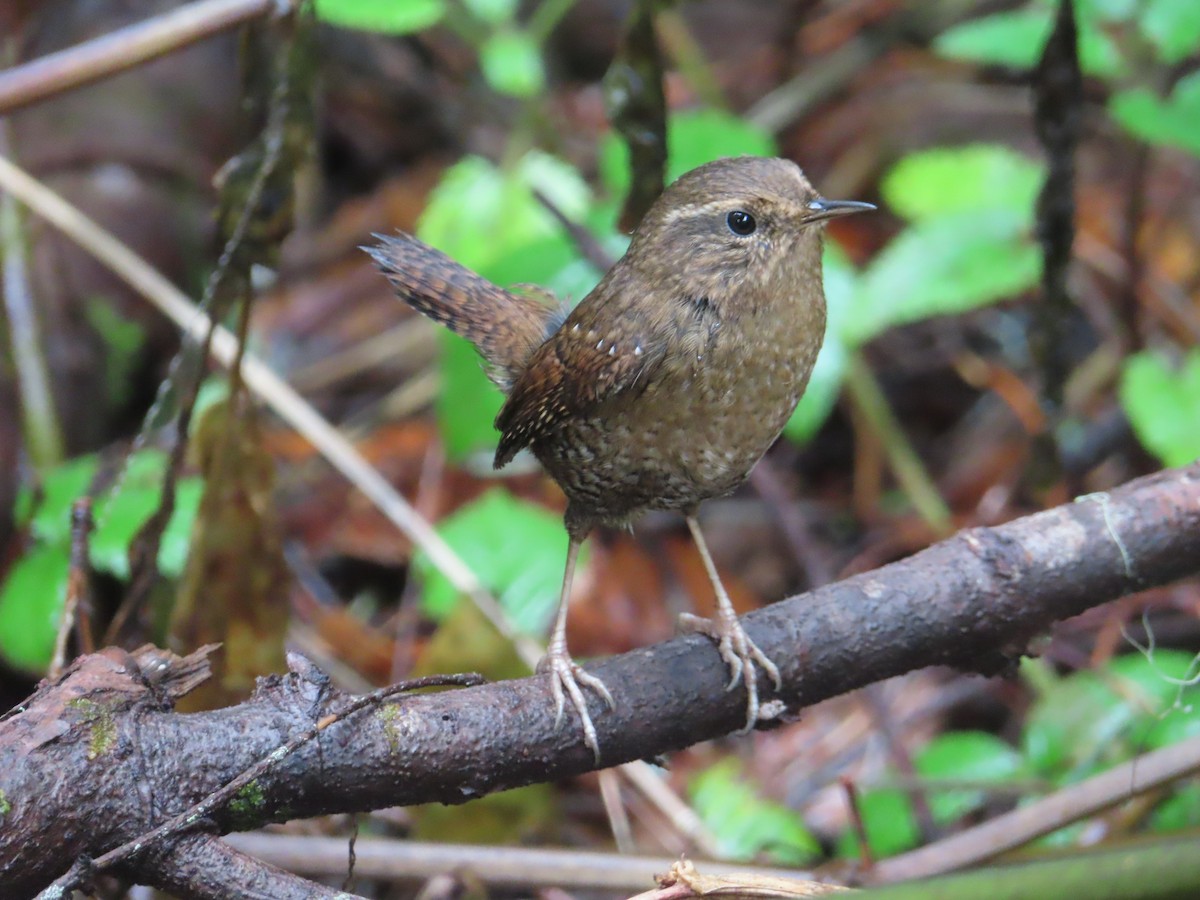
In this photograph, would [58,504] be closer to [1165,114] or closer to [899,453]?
[899,453]

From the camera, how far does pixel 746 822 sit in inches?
129

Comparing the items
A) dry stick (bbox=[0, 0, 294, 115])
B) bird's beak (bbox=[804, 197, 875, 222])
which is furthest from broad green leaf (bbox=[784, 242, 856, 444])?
dry stick (bbox=[0, 0, 294, 115])

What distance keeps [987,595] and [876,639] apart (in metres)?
0.22

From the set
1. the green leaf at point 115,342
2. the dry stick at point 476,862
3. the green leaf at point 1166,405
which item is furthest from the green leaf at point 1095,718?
the green leaf at point 115,342

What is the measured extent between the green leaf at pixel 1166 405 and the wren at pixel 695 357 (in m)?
1.50

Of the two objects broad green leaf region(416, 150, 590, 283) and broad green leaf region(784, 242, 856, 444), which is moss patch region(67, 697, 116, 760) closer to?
broad green leaf region(784, 242, 856, 444)

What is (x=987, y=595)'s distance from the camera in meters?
2.20

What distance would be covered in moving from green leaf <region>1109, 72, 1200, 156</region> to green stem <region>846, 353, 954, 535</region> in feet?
4.54

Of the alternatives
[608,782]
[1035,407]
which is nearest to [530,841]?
[608,782]

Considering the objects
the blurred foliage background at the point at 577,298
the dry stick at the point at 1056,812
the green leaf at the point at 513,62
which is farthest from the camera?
the green leaf at the point at 513,62

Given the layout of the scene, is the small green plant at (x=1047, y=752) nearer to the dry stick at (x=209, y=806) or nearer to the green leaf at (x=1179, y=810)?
the green leaf at (x=1179, y=810)

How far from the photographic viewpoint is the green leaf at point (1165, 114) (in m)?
3.28

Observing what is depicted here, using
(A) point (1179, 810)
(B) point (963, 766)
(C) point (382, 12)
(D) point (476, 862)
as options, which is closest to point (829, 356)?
(B) point (963, 766)

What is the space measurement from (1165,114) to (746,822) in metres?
2.25
